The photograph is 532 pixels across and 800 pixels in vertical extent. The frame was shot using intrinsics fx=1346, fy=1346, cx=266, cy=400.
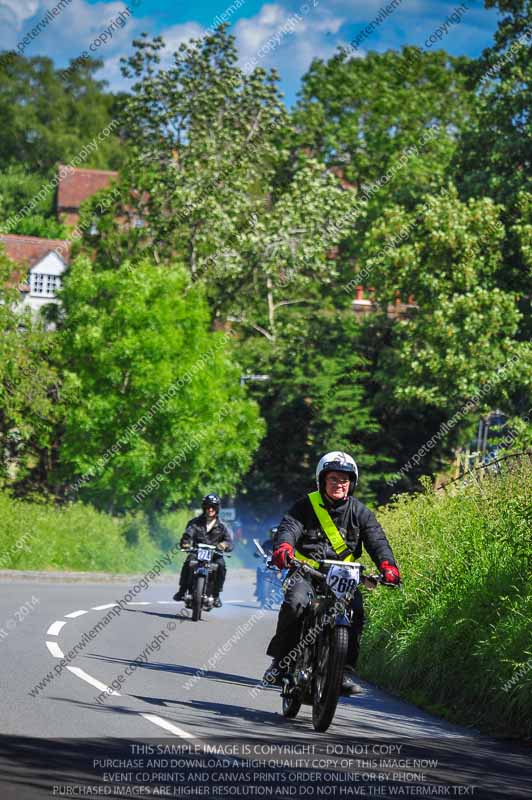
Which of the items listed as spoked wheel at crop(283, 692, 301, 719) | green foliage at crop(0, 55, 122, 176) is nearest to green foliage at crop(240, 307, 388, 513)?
green foliage at crop(0, 55, 122, 176)

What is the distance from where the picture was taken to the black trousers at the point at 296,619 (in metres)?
9.43

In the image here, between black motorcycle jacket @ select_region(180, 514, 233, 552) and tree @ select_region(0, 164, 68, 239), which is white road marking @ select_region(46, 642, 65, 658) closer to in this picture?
black motorcycle jacket @ select_region(180, 514, 233, 552)

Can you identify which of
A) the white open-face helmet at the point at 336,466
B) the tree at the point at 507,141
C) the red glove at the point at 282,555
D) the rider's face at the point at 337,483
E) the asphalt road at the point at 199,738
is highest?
the tree at the point at 507,141

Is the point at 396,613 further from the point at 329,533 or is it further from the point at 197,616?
the point at 197,616

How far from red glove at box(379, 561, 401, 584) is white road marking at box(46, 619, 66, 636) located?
7.55 m

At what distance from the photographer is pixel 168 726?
8961mm

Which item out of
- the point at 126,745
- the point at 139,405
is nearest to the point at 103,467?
the point at 139,405

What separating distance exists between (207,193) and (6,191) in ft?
106

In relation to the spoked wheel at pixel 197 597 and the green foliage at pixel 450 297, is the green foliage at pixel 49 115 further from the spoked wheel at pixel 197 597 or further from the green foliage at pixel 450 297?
the spoked wheel at pixel 197 597

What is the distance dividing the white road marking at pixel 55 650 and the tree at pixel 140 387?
2555 cm

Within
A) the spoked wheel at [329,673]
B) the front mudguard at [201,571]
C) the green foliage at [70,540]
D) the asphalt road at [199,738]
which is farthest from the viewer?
the green foliage at [70,540]

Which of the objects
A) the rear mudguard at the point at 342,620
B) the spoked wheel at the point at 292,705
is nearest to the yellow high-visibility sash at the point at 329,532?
the rear mudguard at the point at 342,620

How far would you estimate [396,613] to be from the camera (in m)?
13.9

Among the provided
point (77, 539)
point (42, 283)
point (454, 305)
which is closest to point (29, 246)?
point (42, 283)
